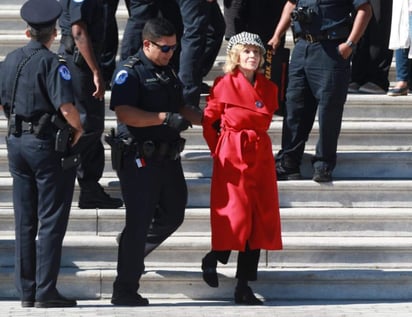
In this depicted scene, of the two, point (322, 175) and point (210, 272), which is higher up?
point (322, 175)

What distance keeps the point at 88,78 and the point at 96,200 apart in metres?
0.87

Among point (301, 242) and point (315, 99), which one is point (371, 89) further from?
point (301, 242)

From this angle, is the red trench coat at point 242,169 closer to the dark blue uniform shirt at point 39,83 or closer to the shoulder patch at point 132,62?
the shoulder patch at point 132,62

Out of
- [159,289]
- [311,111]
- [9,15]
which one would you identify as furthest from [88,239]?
[9,15]

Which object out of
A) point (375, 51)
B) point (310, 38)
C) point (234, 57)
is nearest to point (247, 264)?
point (234, 57)

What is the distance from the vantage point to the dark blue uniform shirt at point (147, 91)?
25.8 ft

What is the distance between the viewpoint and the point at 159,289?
848 cm

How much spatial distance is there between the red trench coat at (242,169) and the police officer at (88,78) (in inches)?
39.3

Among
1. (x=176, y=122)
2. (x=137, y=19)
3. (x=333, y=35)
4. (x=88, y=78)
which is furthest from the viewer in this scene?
(x=137, y=19)

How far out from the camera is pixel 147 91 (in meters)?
7.96

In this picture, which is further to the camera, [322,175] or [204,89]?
[204,89]

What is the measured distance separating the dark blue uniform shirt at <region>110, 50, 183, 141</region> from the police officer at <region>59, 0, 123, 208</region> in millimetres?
731

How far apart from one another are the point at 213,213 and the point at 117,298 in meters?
0.83

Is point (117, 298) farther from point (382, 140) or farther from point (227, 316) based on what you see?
point (382, 140)
